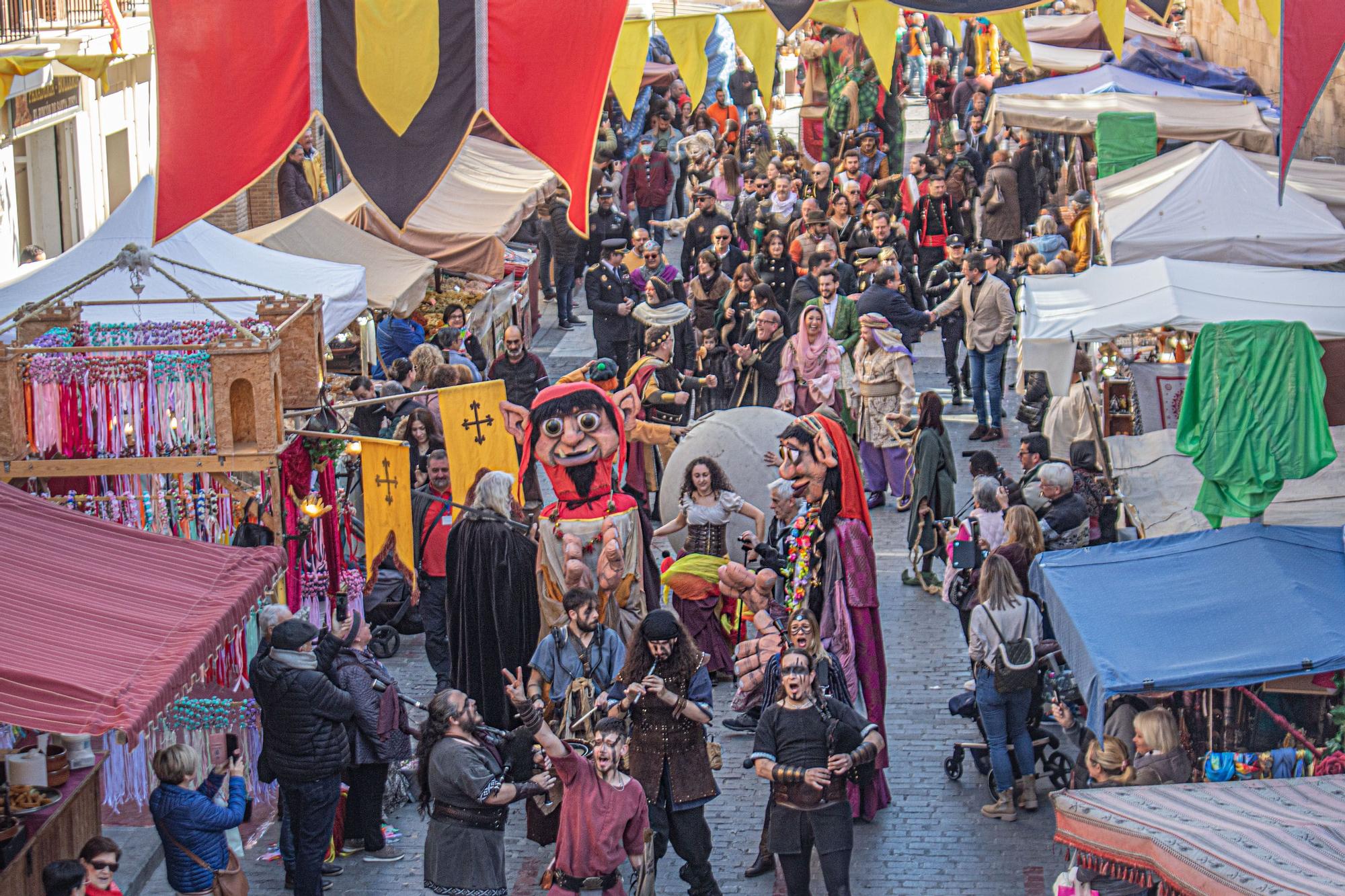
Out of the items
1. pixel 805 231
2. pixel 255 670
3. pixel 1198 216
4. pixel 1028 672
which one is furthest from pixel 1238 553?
pixel 805 231

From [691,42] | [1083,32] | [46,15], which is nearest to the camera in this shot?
[691,42]

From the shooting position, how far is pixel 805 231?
20.8 metres

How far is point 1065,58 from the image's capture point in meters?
29.0

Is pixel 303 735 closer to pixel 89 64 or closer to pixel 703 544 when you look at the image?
pixel 703 544

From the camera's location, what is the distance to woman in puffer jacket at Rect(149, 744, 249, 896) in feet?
28.2

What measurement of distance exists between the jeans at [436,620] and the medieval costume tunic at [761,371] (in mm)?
4342

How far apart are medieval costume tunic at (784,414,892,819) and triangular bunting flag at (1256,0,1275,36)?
11.5 feet

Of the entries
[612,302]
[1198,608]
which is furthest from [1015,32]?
[1198,608]

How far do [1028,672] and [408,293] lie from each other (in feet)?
29.7

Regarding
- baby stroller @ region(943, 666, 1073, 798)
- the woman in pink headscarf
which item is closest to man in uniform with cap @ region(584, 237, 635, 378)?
the woman in pink headscarf

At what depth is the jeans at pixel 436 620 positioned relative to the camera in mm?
12250

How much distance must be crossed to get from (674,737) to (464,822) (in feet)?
4.46

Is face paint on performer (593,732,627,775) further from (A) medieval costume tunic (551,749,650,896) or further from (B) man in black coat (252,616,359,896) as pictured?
(B) man in black coat (252,616,359,896)

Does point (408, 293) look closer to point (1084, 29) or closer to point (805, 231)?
point (805, 231)
